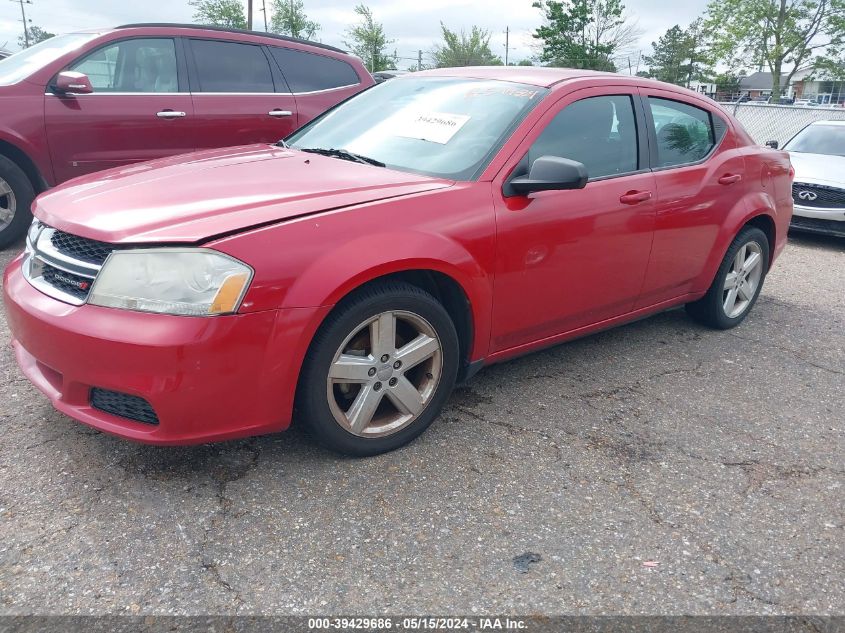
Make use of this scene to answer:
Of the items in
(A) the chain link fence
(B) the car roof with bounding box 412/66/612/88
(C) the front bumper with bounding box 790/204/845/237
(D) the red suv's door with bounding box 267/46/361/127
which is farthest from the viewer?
(A) the chain link fence

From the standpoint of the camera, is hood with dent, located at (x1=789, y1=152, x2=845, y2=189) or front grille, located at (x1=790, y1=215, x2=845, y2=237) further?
hood with dent, located at (x1=789, y1=152, x2=845, y2=189)

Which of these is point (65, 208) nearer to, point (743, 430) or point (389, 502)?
point (389, 502)

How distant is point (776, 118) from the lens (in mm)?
17078

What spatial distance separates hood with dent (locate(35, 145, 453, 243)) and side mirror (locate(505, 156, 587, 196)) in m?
0.35

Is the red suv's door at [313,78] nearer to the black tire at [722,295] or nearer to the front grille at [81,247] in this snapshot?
the black tire at [722,295]

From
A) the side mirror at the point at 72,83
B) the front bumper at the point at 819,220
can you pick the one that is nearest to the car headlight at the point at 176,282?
the side mirror at the point at 72,83

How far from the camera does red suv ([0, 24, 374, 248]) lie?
212 inches

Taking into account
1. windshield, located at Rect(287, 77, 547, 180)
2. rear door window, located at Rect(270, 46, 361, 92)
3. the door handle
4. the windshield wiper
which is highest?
rear door window, located at Rect(270, 46, 361, 92)

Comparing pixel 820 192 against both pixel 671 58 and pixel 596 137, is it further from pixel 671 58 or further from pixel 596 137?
pixel 671 58

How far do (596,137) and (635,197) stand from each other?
363mm

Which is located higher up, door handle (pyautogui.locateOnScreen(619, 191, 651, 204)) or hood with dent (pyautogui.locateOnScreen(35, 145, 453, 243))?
hood with dent (pyautogui.locateOnScreen(35, 145, 453, 243))

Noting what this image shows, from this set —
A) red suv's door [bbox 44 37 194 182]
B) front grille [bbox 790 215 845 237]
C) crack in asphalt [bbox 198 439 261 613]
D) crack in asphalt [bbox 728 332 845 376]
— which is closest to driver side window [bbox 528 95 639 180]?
crack in asphalt [bbox 728 332 845 376]

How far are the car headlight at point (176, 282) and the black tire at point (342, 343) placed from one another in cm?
38

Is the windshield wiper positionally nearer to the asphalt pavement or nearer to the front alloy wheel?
the front alloy wheel
